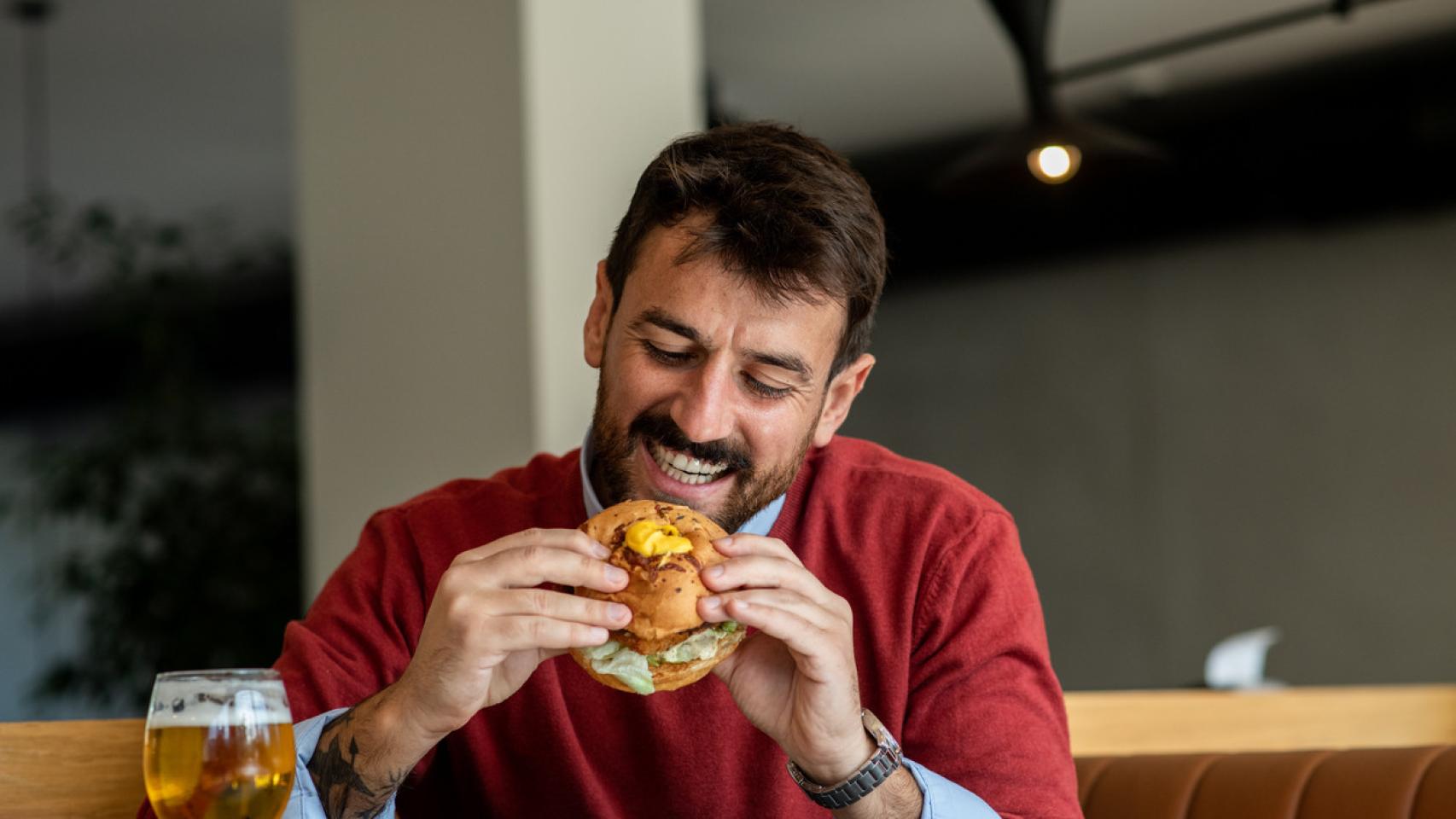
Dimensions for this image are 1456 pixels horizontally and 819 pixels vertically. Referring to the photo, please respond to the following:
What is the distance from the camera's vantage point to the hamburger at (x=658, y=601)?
4.34 ft

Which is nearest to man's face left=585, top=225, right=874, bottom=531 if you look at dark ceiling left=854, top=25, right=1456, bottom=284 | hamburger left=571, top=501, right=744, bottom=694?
hamburger left=571, top=501, right=744, bottom=694

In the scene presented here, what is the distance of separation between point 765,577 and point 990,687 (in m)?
0.43

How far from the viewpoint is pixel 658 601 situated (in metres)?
1.32

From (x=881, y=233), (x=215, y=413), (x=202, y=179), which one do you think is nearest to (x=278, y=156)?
(x=202, y=179)

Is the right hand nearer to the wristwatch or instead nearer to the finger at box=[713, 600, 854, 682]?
the finger at box=[713, 600, 854, 682]

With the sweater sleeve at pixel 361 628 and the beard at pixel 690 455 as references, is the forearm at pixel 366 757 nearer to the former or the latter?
Answer: the sweater sleeve at pixel 361 628

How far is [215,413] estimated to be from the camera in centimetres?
580

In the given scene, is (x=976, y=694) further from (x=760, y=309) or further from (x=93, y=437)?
(x=93, y=437)

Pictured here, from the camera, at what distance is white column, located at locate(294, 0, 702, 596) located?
3109 millimetres

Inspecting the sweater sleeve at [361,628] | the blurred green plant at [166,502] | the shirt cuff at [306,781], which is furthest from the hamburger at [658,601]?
the blurred green plant at [166,502]

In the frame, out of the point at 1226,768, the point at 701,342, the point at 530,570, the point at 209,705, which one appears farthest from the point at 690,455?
the point at 1226,768

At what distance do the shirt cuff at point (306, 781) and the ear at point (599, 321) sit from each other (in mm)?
565

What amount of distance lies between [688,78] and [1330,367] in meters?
3.91

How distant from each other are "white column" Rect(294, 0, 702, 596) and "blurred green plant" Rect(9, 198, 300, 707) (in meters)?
2.20
